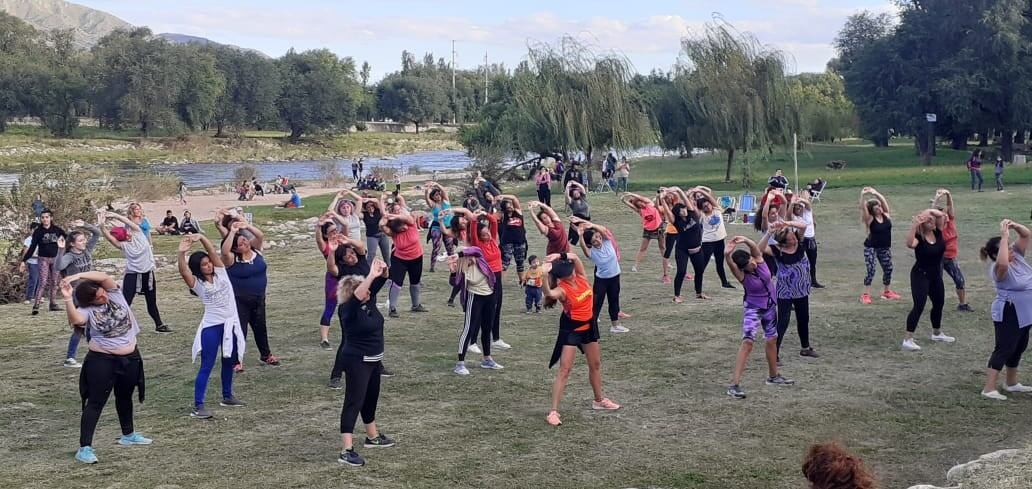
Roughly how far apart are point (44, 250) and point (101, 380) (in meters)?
7.46

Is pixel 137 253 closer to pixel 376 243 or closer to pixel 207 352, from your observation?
pixel 207 352

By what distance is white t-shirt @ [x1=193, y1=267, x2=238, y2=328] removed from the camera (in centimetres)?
848

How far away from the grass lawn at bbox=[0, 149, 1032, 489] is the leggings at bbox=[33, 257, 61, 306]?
43 cm

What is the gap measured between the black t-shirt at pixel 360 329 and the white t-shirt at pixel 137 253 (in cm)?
561

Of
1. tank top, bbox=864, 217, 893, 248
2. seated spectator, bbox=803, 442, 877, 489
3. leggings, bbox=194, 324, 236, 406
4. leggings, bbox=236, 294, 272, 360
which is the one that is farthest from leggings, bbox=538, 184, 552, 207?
seated spectator, bbox=803, 442, 877, 489

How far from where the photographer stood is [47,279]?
14219 mm

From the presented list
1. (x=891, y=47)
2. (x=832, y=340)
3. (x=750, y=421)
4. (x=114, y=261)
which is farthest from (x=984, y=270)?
(x=891, y=47)

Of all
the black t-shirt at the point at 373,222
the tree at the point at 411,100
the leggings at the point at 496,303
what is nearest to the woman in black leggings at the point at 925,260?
the leggings at the point at 496,303

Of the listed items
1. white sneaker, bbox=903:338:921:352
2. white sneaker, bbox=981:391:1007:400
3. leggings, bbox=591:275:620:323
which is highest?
leggings, bbox=591:275:620:323

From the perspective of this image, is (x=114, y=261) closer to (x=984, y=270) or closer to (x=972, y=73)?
(x=984, y=270)

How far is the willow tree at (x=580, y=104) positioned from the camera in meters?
37.6

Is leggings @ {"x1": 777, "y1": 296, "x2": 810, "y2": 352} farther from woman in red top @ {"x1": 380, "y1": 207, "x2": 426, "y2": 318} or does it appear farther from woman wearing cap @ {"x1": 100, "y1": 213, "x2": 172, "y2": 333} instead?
woman wearing cap @ {"x1": 100, "y1": 213, "x2": 172, "y2": 333}

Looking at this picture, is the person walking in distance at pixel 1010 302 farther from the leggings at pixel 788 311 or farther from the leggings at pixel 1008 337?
the leggings at pixel 788 311

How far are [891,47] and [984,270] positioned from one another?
35.7 m
